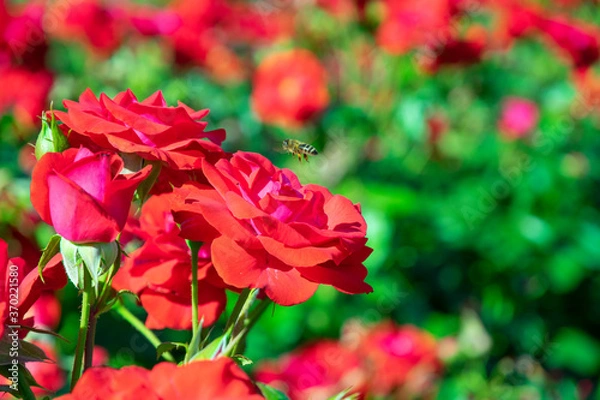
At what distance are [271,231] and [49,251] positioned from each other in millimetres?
152

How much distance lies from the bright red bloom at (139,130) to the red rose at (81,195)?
0.03m

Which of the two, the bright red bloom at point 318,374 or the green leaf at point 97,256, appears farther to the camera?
the bright red bloom at point 318,374

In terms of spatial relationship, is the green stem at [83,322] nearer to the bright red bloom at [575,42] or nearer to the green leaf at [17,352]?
the green leaf at [17,352]

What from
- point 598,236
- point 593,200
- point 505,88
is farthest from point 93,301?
point 505,88

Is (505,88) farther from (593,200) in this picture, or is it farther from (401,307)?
(401,307)

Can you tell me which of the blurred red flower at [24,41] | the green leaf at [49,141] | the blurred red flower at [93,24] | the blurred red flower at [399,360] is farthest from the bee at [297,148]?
the blurred red flower at [93,24]

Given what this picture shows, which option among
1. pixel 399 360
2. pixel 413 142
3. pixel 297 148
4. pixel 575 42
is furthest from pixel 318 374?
pixel 575 42

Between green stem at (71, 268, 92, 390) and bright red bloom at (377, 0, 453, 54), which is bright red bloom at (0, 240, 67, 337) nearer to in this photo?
green stem at (71, 268, 92, 390)

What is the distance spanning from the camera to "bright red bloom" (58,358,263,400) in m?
0.47

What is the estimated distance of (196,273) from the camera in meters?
0.64

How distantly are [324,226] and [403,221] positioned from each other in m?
1.80

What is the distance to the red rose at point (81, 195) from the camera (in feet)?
1.80

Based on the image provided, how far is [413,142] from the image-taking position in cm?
260

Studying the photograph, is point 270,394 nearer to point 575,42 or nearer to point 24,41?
point 24,41
